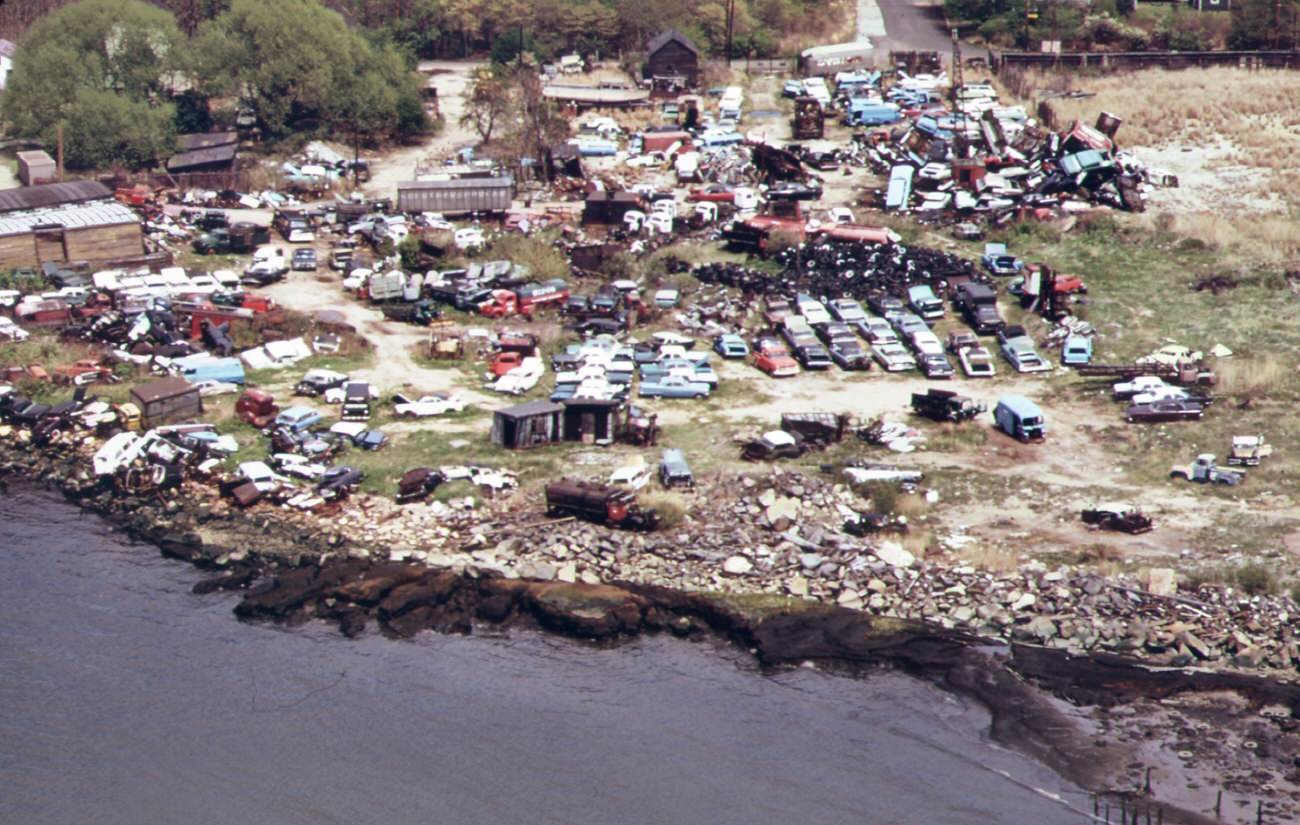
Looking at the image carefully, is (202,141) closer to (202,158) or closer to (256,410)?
(202,158)

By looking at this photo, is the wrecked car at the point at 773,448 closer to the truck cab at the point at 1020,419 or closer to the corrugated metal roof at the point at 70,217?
the truck cab at the point at 1020,419

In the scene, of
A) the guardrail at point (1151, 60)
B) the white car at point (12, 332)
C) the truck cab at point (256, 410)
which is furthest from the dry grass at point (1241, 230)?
the white car at point (12, 332)

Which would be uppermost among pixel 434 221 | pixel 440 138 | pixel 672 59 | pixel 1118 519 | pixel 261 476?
pixel 672 59

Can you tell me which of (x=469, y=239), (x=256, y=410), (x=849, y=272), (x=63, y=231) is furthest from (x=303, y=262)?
(x=849, y=272)

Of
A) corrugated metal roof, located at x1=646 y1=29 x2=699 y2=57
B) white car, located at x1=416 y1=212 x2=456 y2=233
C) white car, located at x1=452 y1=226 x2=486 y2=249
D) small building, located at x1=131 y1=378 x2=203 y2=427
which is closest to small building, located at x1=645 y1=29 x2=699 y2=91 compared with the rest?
corrugated metal roof, located at x1=646 y1=29 x2=699 y2=57

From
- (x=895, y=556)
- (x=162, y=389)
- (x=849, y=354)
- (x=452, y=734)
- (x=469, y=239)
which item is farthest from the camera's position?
(x=469, y=239)

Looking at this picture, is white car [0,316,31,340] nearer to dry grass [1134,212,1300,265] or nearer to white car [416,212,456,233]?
white car [416,212,456,233]

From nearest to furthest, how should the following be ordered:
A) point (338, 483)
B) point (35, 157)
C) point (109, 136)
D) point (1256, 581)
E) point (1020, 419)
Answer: point (1256, 581) < point (338, 483) < point (1020, 419) < point (35, 157) < point (109, 136)
